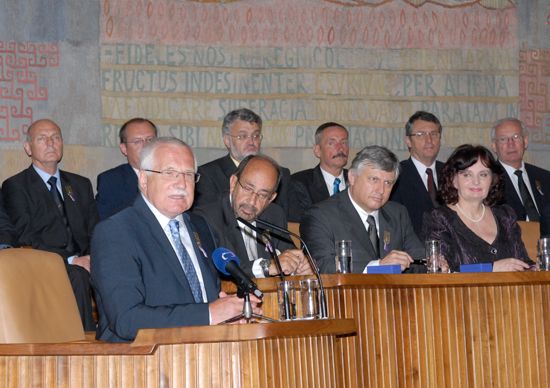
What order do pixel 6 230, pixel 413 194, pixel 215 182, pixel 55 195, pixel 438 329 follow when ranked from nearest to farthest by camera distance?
1. pixel 438 329
2. pixel 6 230
3. pixel 55 195
4. pixel 215 182
5. pixel 413 194

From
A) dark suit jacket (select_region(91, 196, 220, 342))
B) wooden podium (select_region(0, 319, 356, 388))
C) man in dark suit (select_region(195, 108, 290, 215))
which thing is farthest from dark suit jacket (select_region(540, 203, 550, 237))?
wooden podium (select_region(0, 319, 356, 388))

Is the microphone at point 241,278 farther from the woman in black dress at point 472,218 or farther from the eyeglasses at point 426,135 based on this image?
the eyeglasses at point 426,135

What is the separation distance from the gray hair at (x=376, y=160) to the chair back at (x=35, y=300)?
1.91 meters

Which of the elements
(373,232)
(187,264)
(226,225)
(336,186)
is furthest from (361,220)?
(187,264)

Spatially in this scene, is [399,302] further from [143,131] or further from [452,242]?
[143,131]

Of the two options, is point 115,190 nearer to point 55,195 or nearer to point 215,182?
point 55,195

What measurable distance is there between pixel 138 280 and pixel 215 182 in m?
2.86

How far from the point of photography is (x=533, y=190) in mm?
7039

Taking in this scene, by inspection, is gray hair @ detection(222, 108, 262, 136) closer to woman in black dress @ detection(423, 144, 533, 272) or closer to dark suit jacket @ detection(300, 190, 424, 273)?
dark suit jacket @ detection(300, 190, 424, 273)

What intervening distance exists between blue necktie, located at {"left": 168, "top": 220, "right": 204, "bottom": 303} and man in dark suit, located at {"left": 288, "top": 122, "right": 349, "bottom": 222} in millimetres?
2905

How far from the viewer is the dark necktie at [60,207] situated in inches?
243

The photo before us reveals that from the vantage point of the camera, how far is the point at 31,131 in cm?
630

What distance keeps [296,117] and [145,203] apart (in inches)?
150

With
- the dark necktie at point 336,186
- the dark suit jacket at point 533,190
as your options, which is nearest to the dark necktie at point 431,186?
the dark suit jacket at point 533,190
